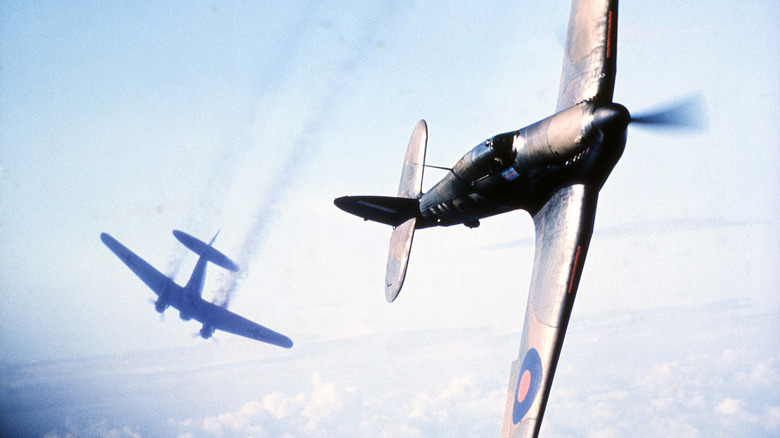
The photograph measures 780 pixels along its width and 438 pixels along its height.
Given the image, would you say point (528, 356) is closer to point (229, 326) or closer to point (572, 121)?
point (572, 121)

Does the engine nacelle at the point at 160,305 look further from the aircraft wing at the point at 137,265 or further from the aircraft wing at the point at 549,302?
the aircraft wing at the point at 549,302

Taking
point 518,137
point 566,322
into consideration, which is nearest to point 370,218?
point 518,137

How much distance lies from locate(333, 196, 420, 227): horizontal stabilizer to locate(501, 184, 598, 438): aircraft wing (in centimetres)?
577

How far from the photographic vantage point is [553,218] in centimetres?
1091

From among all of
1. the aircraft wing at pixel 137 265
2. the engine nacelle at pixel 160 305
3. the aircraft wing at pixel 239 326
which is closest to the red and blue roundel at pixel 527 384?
the engine nacelle at pixel 160 305

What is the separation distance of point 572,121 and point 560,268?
3.05 m

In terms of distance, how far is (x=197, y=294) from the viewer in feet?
127

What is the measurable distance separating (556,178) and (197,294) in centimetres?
3467

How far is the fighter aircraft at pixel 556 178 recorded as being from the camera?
9477mm

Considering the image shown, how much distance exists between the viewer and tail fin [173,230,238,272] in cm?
3631

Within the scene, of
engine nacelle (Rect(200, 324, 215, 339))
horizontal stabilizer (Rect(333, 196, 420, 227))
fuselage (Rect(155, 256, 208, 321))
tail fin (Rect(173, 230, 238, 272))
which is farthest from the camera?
fuselage (Rect(155, 256, 208, 321))

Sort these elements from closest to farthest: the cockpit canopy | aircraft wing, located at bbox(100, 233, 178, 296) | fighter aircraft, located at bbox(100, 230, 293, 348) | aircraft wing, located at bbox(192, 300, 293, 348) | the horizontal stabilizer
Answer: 1. the cockpit canopy
2. the horizontal stabilizer
3. fighter aircraft, located at bbox(100, 230, 293, 348)
4. aircraft wing, located at bbox(192, 300, 293, 348)
5. aircraft wing, located at bbox(100, 233, 178, 296)

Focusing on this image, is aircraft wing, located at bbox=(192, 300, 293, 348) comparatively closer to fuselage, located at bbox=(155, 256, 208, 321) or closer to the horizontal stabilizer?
fuselage, located at bbox=(155, 256, 208, 321)

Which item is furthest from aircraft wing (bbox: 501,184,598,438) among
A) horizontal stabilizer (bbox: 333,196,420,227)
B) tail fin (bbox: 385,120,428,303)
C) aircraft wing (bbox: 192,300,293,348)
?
aircraft wing (bbox: 192,300,293,348)
